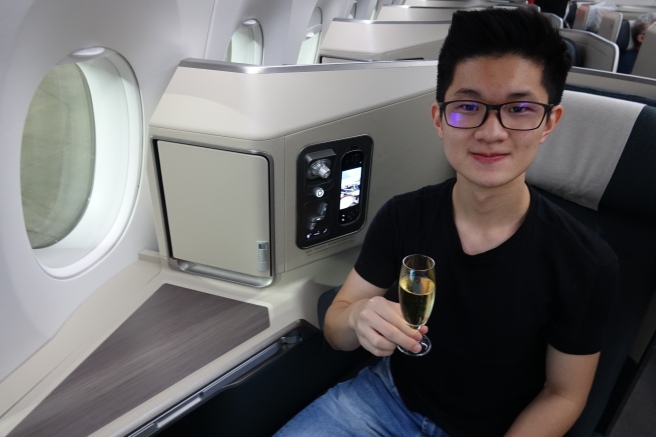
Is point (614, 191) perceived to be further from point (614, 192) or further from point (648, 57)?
point (648, 57)

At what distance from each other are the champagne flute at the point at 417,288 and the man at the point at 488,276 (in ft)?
0.15

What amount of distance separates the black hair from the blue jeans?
977 mm

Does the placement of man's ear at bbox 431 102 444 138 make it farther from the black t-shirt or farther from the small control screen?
the small control screen

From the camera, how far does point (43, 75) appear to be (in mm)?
1468

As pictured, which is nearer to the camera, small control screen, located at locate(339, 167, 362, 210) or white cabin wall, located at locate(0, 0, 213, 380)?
white cabin wall, located at locate(0, 0, 213, 380)

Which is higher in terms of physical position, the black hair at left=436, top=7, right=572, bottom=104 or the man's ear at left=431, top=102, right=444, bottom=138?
the black hair at left=436, top=7, right=572, bottom=104

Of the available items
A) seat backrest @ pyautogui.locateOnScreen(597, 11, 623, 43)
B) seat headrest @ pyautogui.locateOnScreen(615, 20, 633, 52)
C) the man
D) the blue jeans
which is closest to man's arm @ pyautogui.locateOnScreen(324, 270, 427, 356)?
the man

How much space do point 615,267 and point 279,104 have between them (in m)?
1.04

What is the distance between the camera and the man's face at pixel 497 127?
116 centimetres

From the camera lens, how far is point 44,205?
6.39ft

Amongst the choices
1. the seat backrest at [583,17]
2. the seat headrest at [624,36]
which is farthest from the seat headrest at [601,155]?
the seat backrest at [583,17]

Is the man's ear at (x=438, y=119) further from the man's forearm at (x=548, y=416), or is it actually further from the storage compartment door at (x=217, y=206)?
the man's forearm at (x=548, y=416)

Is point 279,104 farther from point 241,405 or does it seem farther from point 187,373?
point 241,405

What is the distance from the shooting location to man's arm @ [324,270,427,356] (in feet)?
3.79
